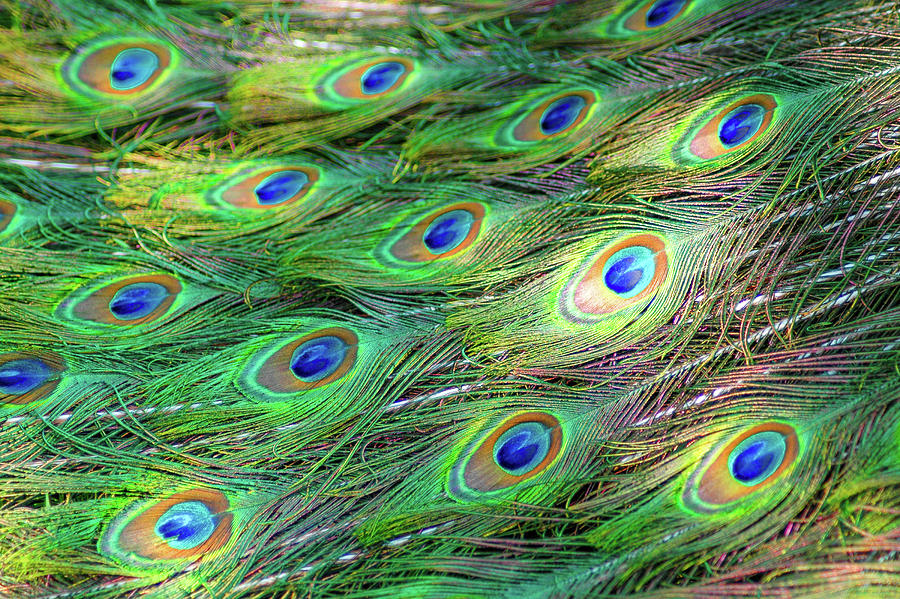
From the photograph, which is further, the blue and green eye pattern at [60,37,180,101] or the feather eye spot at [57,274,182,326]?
the blue and green eye pattern at [60,37,180,101]

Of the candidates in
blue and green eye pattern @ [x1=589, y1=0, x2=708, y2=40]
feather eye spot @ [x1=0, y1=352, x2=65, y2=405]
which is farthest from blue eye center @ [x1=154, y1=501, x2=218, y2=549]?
blue and green eye pattern @ [x1=589, y1=0, x2=708, y2=40]

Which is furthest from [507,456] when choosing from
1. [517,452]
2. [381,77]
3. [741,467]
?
[381,77]

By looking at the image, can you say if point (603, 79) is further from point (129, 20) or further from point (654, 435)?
point (129, 20)

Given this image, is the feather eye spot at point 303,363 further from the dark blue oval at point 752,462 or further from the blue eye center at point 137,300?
the dark blue oval at point 752,462

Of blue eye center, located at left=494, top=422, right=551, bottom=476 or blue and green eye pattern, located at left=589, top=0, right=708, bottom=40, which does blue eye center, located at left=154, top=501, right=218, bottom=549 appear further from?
blue and green eye pattern, located at left=589, top=0, right=708, bottom=40

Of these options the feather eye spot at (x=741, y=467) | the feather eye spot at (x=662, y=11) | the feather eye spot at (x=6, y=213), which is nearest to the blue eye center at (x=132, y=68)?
the feather eye spot at (x=6, y=213)

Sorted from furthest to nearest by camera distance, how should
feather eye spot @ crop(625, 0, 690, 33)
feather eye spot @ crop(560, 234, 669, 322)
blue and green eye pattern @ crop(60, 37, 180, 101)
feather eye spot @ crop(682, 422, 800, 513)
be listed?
blue and green eye pattern @ crop(60, 37, 180, 101)
feather eye spot @ crop(625, 0, 690, 33)
feather eye spot @ crop(560, 234, 669, 322)
feather eye spot @ crop(682, 422, 800, 513)
